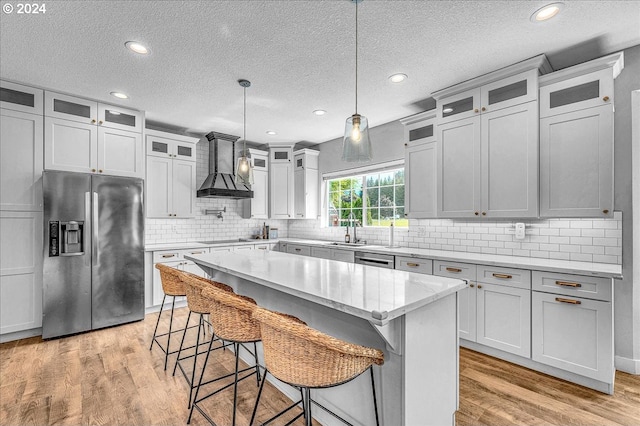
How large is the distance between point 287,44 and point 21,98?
3018 millimetres

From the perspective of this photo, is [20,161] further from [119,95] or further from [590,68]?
[590,68]

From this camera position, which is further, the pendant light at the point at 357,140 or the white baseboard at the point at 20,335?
the white baseboard at the point at 20,335

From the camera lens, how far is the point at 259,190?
5.70 m

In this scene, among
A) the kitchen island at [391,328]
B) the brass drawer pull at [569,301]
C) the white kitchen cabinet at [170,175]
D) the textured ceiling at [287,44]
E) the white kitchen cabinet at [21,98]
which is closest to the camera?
the kitchen island at [391,328]

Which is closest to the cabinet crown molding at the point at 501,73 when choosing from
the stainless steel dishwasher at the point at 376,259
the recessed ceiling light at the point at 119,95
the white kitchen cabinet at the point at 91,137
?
the stainless steel dishwasher at the point at 376,259

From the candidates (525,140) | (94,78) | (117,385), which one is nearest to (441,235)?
(525,140)

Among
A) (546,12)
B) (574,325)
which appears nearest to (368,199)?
(574,325)

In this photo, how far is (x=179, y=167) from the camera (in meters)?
4.75

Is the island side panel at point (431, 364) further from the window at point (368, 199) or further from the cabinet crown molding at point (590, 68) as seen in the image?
the window at point (368, 199)

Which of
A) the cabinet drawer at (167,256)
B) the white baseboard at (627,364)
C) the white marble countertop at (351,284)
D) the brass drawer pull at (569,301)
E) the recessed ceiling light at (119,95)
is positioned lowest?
the white baseboard at (627,364)

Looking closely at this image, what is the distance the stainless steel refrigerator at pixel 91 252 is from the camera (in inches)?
132

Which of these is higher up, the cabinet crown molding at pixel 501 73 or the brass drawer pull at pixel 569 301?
the cabinet crown molding at pixel 501 73

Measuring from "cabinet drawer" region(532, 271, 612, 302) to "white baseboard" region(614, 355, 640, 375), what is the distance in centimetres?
81

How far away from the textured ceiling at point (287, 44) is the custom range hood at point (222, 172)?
1.37 m
